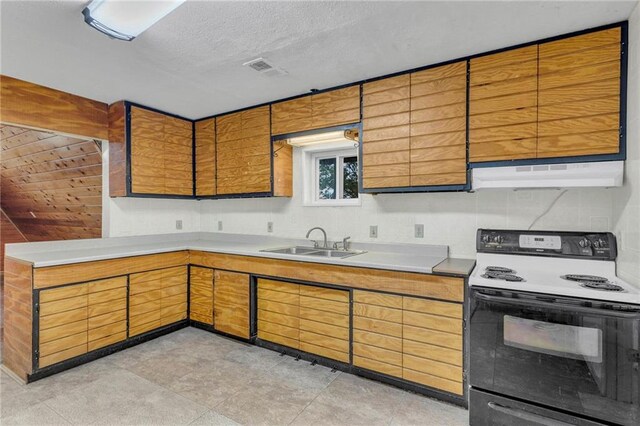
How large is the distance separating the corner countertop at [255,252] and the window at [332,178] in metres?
0.51

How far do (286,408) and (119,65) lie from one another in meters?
2.81

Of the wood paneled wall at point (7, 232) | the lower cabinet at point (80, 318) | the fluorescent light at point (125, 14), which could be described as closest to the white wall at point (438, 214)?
the lower cabinet at point (80, 318)

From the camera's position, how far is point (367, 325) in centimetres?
241

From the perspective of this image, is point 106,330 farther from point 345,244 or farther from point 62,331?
point 345,244

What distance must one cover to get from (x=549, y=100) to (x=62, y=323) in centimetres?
397

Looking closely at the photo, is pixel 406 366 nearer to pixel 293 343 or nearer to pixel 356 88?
pixel 293 343

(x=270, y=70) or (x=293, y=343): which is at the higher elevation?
(x=270, y=70)

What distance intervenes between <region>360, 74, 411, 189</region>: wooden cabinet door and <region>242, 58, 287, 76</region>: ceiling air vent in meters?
0.74

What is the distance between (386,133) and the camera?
2623 millimetres

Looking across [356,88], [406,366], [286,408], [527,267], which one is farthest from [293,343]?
[356,88]

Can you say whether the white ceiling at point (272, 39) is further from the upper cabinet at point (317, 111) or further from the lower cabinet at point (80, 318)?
the lower cabinet at point (80, 318)

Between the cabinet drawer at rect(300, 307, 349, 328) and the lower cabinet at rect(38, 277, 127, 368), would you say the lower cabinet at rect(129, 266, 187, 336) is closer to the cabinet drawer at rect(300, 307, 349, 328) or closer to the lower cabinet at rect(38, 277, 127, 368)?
the lower cabinet at rect(38, 277, 127, 368)

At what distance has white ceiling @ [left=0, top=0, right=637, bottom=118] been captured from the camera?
176 centimetres

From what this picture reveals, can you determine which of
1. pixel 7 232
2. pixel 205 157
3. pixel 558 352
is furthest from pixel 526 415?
pixel 7 232
